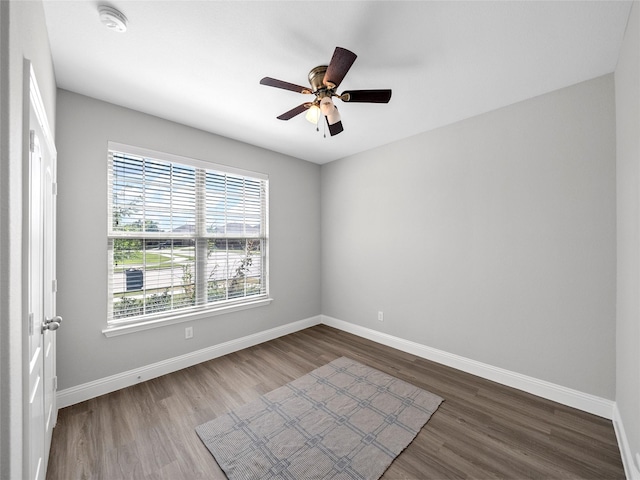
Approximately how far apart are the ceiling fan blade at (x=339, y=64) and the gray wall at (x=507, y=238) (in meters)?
1.81

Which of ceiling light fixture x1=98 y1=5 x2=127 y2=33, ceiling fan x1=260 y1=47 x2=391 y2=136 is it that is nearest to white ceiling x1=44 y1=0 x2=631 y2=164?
ceiling light fixture x1=98 y1=5 x2=127 y2=33

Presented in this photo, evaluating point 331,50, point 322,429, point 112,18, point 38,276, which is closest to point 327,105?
point 331,50

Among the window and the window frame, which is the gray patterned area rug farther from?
the window

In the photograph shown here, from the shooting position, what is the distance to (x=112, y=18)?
4.87 feet

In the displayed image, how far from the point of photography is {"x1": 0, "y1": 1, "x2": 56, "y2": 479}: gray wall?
78cm

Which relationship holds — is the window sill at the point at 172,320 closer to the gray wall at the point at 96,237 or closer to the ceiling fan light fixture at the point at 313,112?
the gray wall at the point at 96,237

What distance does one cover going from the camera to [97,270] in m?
2.38

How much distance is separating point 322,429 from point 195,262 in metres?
2.15

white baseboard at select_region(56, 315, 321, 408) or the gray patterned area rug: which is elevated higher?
white baseboard at select_region(56, 315, 321, 408)

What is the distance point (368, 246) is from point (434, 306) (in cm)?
115

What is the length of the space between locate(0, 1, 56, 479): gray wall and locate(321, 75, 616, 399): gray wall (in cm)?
318

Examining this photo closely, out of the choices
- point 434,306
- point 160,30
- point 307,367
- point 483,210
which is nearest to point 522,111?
point 483,210

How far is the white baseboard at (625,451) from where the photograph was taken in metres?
1.43

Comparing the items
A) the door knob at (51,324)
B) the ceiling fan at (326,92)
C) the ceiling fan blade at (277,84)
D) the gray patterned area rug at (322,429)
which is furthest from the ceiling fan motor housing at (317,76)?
the gray patterned area rug at (322,429)
